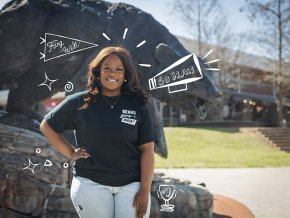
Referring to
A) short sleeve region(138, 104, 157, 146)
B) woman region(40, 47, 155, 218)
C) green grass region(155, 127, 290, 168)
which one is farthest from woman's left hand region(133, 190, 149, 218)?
green grass region(155, 127, 290, 168)

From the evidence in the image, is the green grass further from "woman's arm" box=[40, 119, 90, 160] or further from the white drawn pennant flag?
"woman's arm" box=[40, 119, 90, 160]

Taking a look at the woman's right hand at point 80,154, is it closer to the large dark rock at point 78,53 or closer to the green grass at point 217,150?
the large dark rock at point 78,53

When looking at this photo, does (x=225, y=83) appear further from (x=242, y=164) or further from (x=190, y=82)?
(x=190, y=82)

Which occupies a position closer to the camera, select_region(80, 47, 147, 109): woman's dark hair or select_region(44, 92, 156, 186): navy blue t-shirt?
select_region(44, 92, 156, 186): navy blue t-shirt

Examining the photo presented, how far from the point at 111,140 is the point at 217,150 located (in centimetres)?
1177

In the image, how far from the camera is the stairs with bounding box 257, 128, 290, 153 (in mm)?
13922

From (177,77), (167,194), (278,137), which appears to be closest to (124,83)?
(167,194)

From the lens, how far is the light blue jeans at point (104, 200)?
2201 mm

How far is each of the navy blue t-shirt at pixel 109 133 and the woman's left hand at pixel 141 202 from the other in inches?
3.6

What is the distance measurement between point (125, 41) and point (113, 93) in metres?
2.73

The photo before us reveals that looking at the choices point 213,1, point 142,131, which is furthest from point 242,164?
point 142,131

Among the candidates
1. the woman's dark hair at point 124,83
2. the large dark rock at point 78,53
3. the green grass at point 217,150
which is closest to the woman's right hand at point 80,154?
the woman's dark hair at point 124,83

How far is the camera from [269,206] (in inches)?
210

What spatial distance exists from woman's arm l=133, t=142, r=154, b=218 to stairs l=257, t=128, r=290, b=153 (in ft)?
40.8
